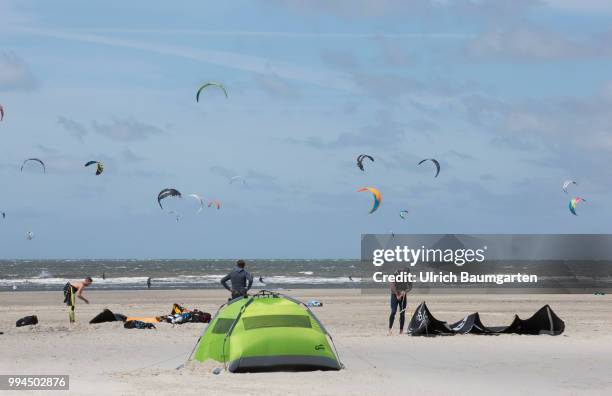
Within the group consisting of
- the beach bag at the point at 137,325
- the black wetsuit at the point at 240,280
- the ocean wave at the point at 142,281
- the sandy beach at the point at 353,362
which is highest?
the ocean wave at the point at 142,281

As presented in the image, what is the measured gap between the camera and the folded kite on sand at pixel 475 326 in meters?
18.9

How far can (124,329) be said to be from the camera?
20.6 meters

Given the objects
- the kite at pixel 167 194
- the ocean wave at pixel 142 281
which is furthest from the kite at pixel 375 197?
the ocean wave at pixel 142 281

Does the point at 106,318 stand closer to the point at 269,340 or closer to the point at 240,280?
the point at 240,280

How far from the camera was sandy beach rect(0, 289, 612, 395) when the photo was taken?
11.8 meters

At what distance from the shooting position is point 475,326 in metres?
19.0

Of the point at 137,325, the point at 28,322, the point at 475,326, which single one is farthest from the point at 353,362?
the point at 28,322

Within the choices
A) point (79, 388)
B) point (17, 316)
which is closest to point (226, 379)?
point (79, 388)

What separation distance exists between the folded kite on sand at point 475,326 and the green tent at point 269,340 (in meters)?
5.67

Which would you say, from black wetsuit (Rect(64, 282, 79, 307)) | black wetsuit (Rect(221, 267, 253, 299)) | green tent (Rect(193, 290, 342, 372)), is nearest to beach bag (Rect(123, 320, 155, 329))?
black wetsuit (Rect(64, 282, 79, 307))

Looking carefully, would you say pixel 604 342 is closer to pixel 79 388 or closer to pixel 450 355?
pixel 450 355

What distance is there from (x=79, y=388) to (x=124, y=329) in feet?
30.4

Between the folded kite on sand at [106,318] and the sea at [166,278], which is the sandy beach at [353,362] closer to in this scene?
the folded kite on sand at [106,318]

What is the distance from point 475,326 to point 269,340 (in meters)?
7.36
